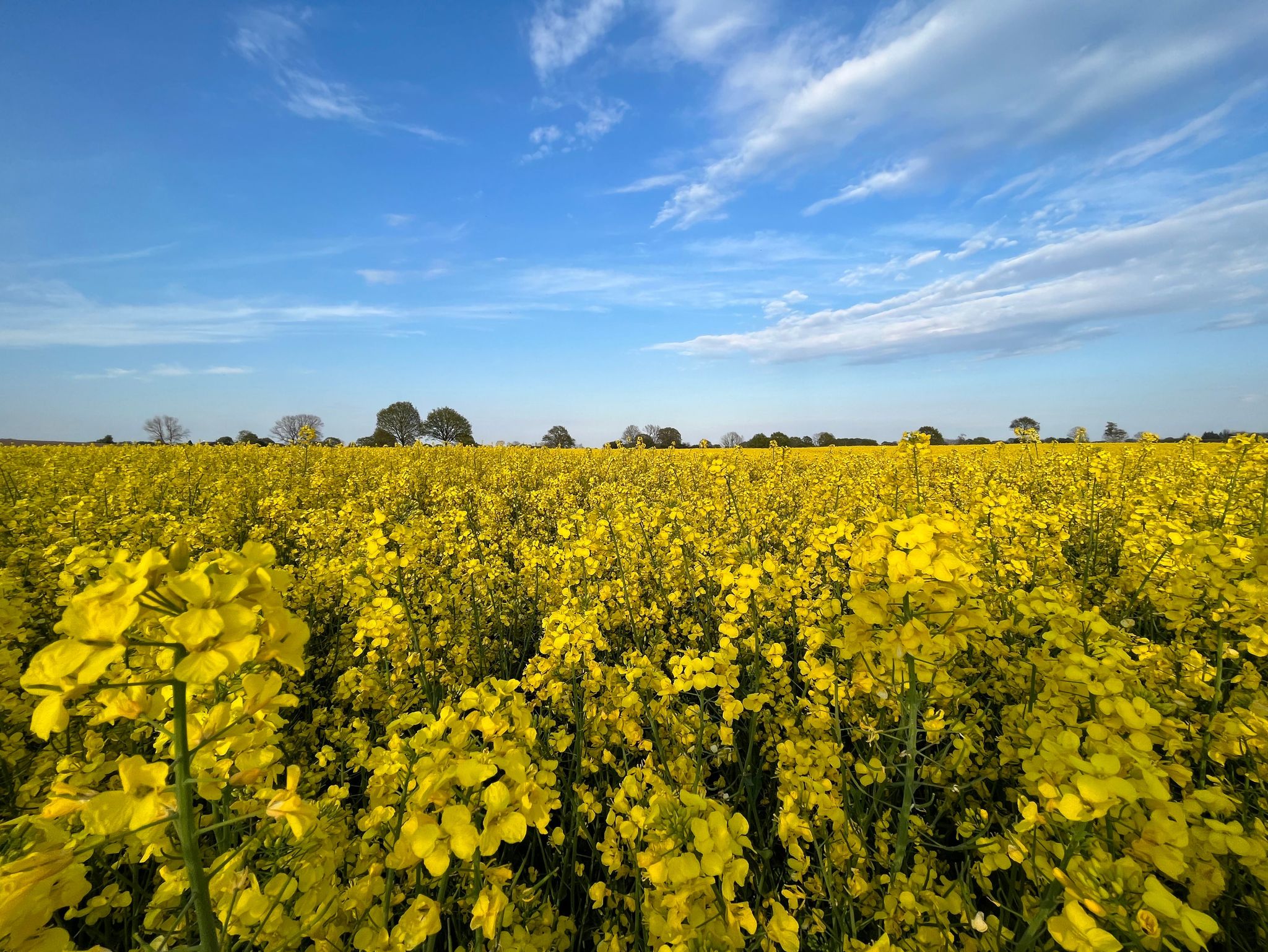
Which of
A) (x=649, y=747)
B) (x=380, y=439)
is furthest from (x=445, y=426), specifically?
(x=649, y=747)

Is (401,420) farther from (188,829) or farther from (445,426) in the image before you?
(188,829)

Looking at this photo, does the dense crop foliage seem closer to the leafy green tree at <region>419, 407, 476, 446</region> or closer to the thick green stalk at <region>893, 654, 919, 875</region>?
the thick green stalk at <region>893, 654, 919, 875</region>

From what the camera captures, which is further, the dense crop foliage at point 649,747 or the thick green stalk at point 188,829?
the dense crop foliage at point 649,747

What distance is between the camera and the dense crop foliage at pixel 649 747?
3.72 ft

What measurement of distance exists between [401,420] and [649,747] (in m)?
53.3

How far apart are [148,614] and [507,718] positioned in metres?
0.92

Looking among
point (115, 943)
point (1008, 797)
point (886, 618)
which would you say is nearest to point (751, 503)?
point (1008, 797)

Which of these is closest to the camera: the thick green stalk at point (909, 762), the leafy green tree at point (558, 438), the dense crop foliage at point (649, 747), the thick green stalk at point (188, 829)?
the thick green stalk at point (188, 829)

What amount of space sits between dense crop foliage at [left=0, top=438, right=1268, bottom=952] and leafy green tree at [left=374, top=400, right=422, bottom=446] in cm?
4572

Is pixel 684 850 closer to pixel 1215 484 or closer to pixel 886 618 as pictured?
pixel 886 618

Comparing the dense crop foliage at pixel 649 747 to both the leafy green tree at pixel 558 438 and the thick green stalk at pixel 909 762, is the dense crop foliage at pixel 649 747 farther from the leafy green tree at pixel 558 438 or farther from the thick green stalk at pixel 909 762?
the leafy green tree at pixel 558 438

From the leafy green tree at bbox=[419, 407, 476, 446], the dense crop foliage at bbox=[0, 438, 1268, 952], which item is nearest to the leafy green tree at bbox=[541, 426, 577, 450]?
the leafy green tree at bbox=[419, 407, 476, 446]

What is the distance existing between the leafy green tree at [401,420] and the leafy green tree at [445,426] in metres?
1.45

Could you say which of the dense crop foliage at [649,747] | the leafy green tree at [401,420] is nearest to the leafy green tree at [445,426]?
the leafy green tree at [401,420]
